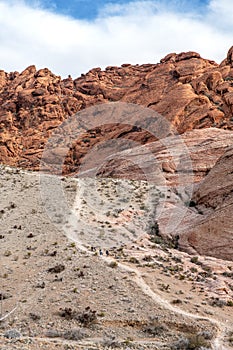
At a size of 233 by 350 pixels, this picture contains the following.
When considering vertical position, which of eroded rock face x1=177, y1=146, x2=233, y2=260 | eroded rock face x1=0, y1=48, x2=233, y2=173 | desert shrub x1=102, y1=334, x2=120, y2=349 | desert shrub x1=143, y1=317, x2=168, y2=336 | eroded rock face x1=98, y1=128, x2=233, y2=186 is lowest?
desert shrub x1=102, y1=334, x2=120, y2=349

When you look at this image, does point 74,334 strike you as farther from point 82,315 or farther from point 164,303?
point 164,303

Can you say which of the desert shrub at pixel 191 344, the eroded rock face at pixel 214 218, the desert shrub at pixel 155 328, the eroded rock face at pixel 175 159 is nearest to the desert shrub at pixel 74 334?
the desert shrub at pixel 155 328

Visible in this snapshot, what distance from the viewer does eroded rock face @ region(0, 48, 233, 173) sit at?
180ft

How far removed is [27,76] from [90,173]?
5890 centimetres

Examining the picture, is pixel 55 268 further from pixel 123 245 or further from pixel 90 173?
pixel 90 173

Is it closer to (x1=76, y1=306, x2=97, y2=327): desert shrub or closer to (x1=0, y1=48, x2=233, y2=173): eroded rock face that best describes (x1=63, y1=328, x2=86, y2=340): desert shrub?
(x1=76, y1=306, x2=97, y2=327): desert shrub

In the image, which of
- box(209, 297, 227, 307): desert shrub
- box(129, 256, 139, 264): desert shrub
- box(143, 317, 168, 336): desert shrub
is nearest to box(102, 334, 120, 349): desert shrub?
box(143, 317, 168, 336): desert shrub

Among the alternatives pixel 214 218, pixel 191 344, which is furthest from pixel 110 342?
pixel 214 218

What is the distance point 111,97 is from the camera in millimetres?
81000

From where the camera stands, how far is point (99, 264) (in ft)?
61.9

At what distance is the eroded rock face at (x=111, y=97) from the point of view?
55.0 metres

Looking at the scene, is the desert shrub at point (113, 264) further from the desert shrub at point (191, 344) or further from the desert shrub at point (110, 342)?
the desert shrub at point (191, 344)

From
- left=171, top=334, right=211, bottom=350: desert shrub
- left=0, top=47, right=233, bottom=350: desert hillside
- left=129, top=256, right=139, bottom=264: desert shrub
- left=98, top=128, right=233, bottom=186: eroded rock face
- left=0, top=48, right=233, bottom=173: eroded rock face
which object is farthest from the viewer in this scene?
left=0, top=48, right=233, bottom=173: eroded rock face

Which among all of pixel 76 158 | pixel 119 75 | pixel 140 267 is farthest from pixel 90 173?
pixel 119 75
